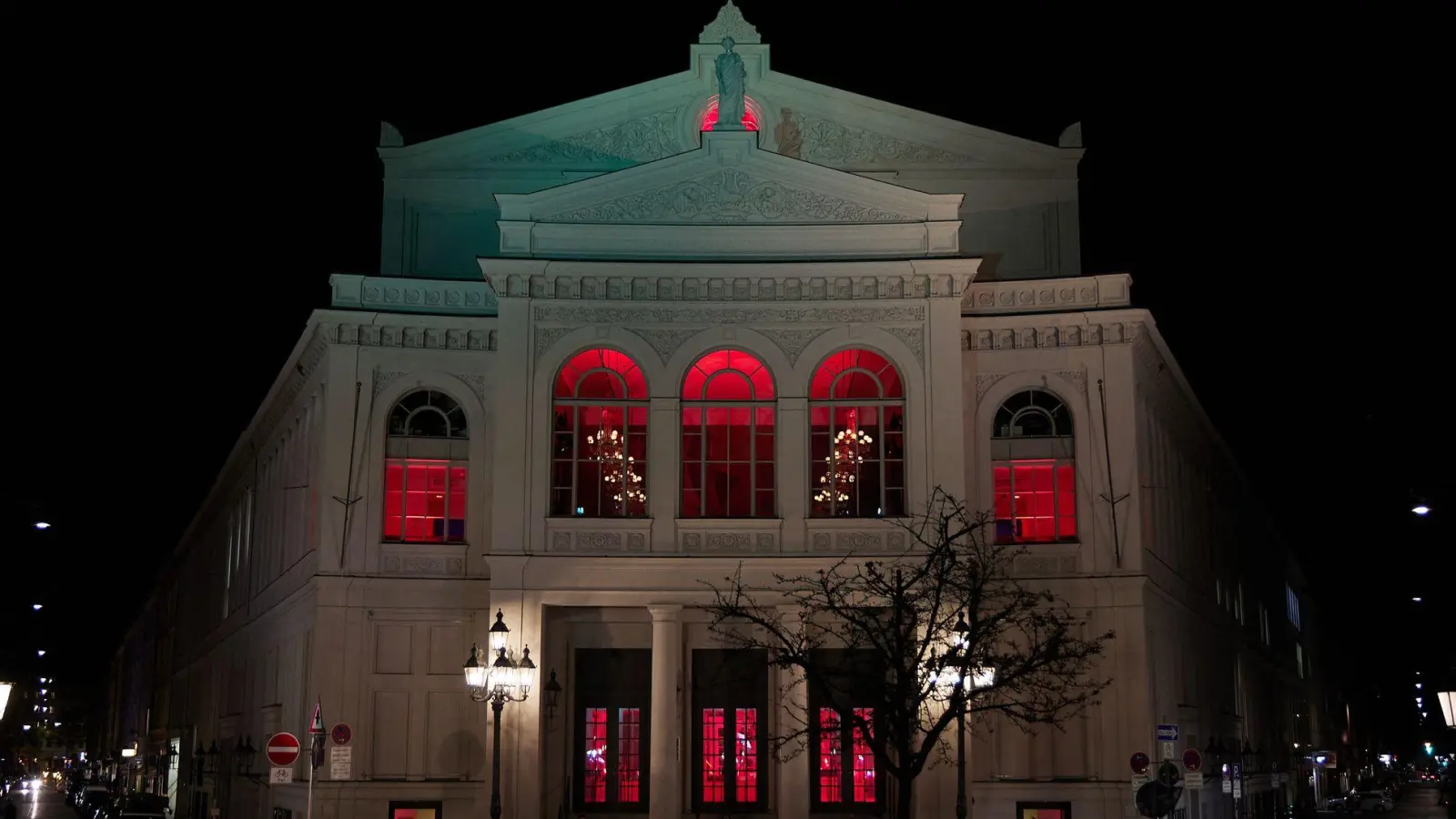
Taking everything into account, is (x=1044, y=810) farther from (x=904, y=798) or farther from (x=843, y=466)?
(x=843, y=466)

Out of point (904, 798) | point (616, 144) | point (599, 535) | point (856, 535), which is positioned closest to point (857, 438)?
point (856, 535)

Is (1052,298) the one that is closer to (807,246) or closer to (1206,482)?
(807,246)

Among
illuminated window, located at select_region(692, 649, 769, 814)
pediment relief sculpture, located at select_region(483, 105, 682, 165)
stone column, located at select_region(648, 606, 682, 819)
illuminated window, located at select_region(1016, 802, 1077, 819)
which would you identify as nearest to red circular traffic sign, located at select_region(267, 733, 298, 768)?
stone column, located at select_region(648, 606, 682, 819)

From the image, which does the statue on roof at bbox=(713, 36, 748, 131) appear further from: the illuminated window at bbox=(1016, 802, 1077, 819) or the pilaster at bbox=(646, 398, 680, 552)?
the illuminated window at bbox=(1016, 802, 1077, 819)

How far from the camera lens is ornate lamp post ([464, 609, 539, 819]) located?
105ft

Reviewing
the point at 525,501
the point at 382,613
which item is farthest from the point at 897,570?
the point at 382,613

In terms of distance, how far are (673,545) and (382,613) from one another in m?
7.24

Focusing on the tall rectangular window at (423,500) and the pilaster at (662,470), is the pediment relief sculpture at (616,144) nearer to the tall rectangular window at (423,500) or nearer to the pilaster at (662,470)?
the pilaster at (662,470)

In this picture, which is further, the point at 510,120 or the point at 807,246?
the point at 510,120

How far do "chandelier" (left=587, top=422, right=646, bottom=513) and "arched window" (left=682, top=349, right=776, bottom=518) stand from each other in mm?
1080

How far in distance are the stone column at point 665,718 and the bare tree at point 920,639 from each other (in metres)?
1.12

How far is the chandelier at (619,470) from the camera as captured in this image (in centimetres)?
3791

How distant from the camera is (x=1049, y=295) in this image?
1566 inches

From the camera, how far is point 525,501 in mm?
37344
